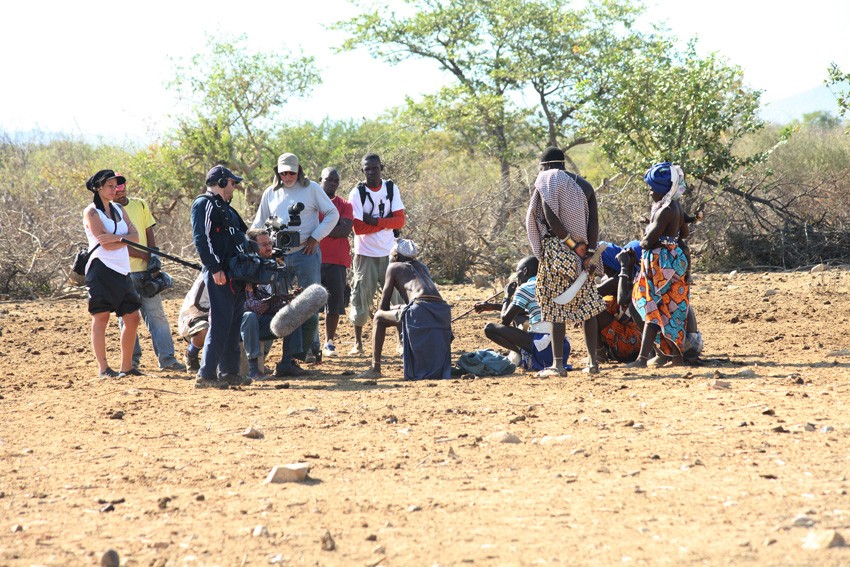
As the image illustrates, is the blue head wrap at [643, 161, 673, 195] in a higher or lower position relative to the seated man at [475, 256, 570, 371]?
higher

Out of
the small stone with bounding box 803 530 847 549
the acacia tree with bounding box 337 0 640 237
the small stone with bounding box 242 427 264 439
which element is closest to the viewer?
the small stone with bounding box 803 530 847 549

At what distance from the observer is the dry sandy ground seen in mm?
4023

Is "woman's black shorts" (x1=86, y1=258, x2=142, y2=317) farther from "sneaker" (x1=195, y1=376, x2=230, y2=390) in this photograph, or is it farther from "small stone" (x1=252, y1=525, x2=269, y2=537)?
"small stone" (x1=252, y1=525, x2=269, y2=537)

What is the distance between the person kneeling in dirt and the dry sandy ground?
234mm

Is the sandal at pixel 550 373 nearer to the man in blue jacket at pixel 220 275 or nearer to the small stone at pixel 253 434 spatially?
the man in blue jacket at pixel 220 275

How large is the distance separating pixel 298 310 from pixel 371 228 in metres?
1.69

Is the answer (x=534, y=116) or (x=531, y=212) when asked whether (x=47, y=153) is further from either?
(x=531, y=212)

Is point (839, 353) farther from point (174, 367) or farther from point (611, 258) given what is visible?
point (174, 367)

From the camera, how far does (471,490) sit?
4.81 meters

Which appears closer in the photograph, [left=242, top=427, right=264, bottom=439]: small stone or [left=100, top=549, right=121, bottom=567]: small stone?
[left=100, top=549, right=121, bottom=567]: small stone

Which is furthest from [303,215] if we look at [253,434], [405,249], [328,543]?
[328,543]

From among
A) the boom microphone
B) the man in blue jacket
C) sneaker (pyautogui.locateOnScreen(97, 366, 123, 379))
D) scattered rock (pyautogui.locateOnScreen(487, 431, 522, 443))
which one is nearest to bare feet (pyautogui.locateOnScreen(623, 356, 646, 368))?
the boom microphone

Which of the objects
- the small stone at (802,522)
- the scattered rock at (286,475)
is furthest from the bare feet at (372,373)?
the small stone at (802,522)

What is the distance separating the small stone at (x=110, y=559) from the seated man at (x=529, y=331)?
15.1ft
